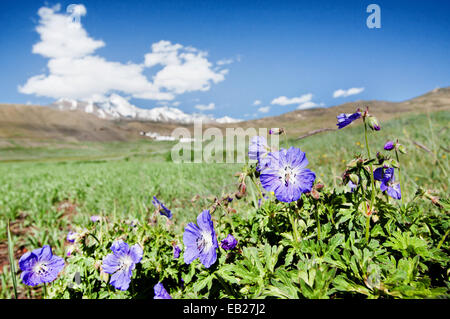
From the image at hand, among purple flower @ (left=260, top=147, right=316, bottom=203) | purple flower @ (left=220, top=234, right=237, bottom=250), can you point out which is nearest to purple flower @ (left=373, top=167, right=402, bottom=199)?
purple flower @ (left=260, top=147, right=316, bottom=203)

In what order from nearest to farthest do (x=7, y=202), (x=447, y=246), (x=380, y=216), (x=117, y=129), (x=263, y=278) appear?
(x=263, y=278) < (x=447, y=246) < (x=380, y=216) < (x=7, y=202) < (x=117, y=129)

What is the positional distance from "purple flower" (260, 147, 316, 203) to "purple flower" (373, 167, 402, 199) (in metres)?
0.46

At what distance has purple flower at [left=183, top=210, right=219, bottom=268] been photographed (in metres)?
1.10

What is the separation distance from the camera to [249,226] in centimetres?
150

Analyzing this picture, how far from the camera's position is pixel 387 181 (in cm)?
141

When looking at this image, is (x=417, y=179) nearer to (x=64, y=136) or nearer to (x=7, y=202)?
(x=7, y=202)

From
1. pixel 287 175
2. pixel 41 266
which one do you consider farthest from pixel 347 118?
pixel 41 266

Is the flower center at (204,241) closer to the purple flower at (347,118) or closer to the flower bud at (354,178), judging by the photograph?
the flower bud at (354,178)

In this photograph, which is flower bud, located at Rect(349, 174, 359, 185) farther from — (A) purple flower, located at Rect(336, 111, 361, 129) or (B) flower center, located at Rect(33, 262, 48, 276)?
(B) flower center, located at Rect(33, 262, 48, 276)

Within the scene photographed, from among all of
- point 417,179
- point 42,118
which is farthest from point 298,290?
point 42,118

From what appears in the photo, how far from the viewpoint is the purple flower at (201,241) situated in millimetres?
1096

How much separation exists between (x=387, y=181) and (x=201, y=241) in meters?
1.01

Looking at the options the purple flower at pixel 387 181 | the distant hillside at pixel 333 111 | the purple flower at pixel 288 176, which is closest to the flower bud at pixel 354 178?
the purple flower at pixel 288 176
